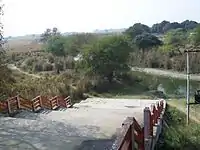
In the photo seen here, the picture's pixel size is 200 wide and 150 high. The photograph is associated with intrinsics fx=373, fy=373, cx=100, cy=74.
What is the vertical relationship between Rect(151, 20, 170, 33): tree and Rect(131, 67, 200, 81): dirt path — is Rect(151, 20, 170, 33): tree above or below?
above

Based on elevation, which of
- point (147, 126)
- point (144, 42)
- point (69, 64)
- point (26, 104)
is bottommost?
point (69, 64)

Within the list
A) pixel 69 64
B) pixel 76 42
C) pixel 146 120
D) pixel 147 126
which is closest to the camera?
pixel 146 120

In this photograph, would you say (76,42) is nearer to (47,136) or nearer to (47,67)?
(47,67)

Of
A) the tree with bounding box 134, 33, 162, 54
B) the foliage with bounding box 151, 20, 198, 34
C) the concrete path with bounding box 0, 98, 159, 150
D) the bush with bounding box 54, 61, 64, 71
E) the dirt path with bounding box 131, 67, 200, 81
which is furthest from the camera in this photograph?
the foliage with bounding box 151, 20, 198, 34

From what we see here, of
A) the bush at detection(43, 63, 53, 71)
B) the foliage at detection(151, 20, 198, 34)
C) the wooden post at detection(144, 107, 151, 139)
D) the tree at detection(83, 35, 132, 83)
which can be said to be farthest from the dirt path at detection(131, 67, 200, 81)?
the foliage at detection(151, 20, 198, 34)

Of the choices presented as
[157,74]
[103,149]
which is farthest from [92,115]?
[157,74]

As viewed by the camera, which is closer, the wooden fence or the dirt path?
the wooden fence

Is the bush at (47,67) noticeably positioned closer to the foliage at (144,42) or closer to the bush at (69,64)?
the bush at (69,64)

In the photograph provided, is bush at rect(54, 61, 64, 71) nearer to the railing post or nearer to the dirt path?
the dirt path

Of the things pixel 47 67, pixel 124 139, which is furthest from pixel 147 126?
pixel 47 67

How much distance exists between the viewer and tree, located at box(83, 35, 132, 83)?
36.9m

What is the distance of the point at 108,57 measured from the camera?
3728cm

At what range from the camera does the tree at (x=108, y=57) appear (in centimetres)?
3688

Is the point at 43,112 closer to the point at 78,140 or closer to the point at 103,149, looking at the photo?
the point at 78,140
